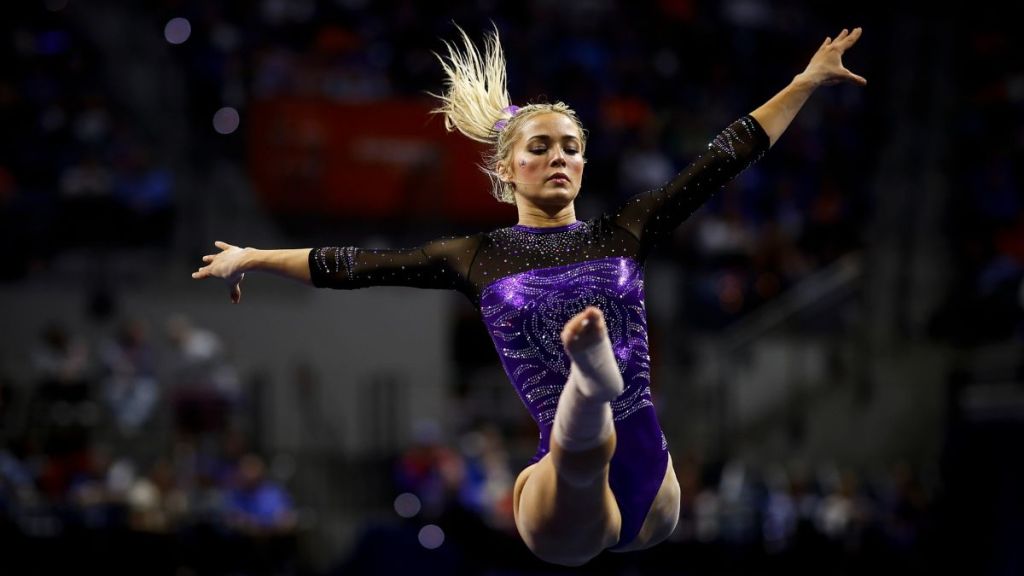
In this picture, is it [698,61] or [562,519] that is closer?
[562,519]

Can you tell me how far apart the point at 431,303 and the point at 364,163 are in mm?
1434

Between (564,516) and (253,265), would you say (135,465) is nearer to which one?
(253,265)

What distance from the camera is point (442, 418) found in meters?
10.6

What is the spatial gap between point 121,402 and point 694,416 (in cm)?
490

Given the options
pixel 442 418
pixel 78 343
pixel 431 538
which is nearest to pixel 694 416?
pixel 442 418

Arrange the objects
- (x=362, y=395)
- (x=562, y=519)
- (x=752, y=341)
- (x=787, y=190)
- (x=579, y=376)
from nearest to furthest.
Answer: (x=579, y=376)
(x=562, y=519)
(x=362, y=395)
(x=752, y=341)
(x=787, y=190)

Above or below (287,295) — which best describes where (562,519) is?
below

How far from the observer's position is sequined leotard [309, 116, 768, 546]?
13.4 feet

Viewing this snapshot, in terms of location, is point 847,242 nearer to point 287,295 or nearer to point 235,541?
point 287,295

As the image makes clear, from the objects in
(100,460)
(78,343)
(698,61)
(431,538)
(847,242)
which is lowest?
(431,538)

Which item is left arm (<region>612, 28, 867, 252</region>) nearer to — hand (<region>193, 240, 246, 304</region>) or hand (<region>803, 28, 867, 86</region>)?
hand (<region>803, 28, 867, 86</region>)

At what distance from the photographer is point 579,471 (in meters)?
3.69

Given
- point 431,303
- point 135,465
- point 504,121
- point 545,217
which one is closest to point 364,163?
point 431,303

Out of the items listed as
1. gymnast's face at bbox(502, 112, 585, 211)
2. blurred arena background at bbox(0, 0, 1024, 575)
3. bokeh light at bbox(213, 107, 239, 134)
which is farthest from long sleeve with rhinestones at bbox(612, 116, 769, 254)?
bokeh light at bbox(213, 107, 239, 134)
